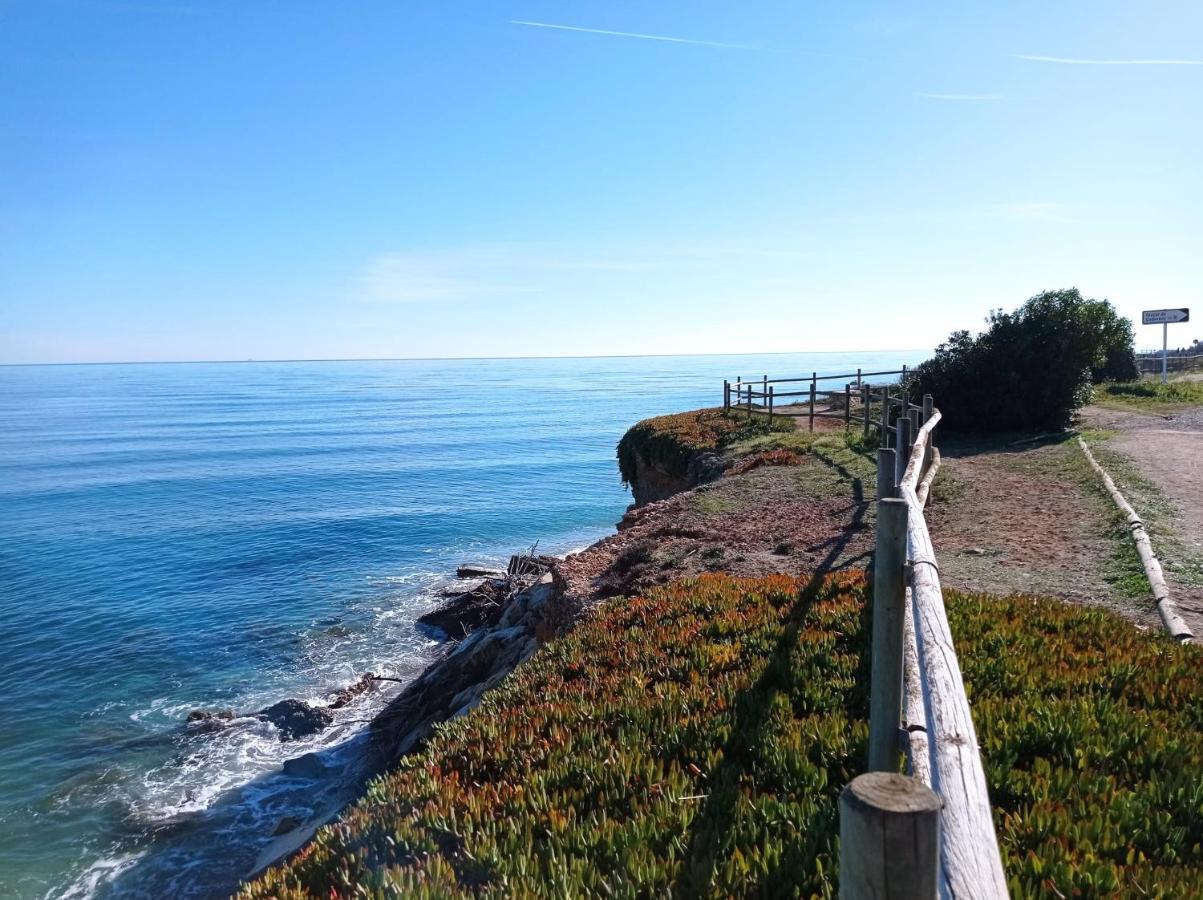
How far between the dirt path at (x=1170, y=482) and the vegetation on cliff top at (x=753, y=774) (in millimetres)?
2674

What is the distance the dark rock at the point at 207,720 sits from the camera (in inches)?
612

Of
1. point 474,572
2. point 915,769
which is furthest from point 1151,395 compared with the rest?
point 915,769

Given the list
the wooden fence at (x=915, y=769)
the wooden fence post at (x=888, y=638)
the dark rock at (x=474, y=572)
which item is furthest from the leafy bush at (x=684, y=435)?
the wooden fence post at (x=888, y=638)

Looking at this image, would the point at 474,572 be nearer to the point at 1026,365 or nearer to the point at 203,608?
the point at 203,608

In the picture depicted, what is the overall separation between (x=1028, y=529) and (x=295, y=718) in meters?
14.2

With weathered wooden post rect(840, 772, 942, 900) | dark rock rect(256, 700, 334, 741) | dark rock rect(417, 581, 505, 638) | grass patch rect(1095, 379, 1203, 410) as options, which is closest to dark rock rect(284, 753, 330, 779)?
dark rock rect(256, 700, 334, 741)

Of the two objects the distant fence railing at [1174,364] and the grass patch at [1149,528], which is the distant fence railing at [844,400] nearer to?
the grass patch at [1149,528]

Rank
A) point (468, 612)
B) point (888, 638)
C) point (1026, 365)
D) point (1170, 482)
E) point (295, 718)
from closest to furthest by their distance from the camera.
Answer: point (888, 638)
point (1170, 482)
point (295, 718)
point (1026, 365)
point (468, 612)

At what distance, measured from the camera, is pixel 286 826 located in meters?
11.9

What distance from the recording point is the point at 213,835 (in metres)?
12.1

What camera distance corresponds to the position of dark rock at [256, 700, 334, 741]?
15531 millimetres

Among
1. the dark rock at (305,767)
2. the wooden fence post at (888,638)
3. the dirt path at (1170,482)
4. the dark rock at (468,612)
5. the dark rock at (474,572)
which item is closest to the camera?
the wooden fence post at (888,638)

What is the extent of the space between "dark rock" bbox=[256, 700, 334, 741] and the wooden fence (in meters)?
14.2

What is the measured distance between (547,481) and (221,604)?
24.1 meters
